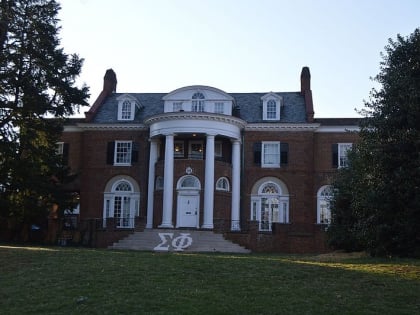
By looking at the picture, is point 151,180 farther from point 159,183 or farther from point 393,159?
point 393,159

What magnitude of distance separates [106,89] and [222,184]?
563 inches

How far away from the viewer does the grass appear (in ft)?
39.5

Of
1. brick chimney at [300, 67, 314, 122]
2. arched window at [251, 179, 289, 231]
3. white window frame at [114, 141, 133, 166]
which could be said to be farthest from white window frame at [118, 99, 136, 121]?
brick chimney at [300, 67, 314, 122]

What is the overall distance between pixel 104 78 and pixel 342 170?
2573 centimetres

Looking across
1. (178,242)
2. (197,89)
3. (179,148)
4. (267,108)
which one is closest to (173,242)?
(178,242)

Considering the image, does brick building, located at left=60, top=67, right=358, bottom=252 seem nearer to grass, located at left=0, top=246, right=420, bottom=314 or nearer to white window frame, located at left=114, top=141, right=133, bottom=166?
white window frame, located at left=114, top=141, right=133, bottom=166

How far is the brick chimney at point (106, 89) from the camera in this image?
44656mm

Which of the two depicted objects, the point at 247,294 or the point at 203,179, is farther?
the point at 203,179

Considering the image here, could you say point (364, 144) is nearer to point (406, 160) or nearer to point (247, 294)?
point (406, 160)

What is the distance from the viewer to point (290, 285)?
14.1 m

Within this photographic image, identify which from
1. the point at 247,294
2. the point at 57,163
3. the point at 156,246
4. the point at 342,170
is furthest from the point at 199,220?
the point at 247,294

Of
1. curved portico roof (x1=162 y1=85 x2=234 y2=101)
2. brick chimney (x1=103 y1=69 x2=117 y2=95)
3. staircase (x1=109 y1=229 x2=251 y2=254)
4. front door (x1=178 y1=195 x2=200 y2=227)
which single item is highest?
brick chimney (x1=103 y1=69 x2=117 y2=95)

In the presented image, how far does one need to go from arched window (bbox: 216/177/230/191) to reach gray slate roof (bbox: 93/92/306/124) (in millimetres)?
5053

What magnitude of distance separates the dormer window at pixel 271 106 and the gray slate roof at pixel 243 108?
18.1 inches
